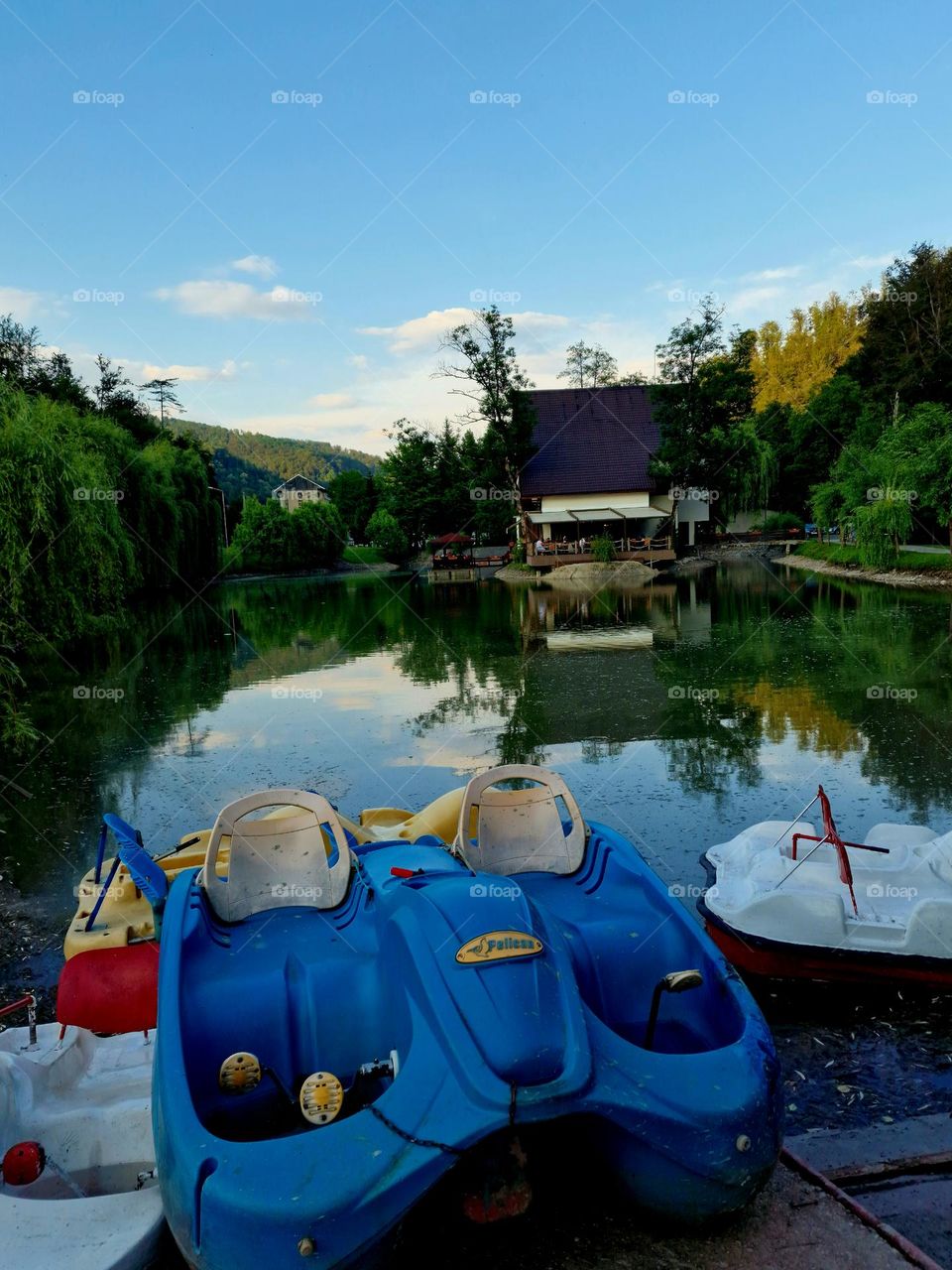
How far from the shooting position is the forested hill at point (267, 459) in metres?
141

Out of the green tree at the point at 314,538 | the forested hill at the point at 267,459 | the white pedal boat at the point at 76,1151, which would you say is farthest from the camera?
the forested hill at the point at 267,459

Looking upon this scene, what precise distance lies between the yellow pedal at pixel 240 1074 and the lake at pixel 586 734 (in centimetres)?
271

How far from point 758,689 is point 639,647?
5089 millimetres

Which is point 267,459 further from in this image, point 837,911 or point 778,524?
point 837,911

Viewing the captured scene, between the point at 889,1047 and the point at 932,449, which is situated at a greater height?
the point at 932,449

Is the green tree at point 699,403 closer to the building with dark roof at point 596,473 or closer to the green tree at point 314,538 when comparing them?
the building with dark roof at point 596,473

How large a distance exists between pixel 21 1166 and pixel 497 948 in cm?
208

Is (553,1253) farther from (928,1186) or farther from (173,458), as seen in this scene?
(173,458)

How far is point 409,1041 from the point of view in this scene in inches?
129

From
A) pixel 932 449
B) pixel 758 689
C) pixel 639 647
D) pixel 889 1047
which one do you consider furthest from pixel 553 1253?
pixel 932 449

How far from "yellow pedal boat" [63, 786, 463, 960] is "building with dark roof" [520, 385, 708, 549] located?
38.1m

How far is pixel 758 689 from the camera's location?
14875 millimetres

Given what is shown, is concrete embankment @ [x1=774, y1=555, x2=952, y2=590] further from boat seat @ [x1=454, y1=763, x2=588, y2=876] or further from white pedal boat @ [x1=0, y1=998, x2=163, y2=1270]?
white pedal boat @ [x1=0, y1=998, x2=163, y2=1270]

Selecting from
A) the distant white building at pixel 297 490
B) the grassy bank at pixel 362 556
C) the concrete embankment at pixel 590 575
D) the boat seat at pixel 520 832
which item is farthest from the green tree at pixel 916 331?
the distant white building at pixel 297 490
